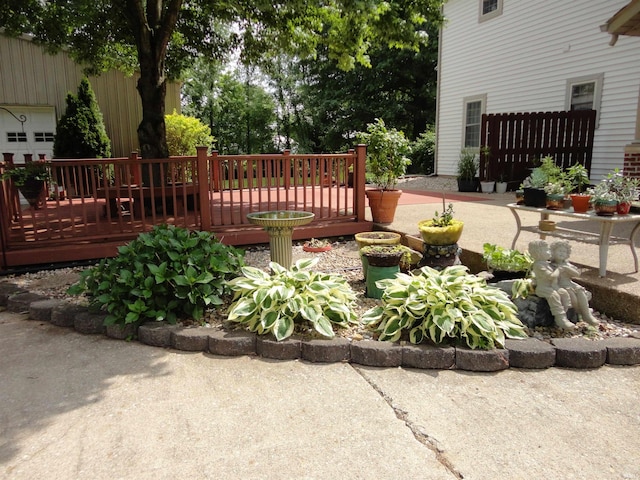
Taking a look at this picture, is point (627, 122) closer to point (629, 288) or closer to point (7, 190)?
point (629, 288)

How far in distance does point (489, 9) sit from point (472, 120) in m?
2.87

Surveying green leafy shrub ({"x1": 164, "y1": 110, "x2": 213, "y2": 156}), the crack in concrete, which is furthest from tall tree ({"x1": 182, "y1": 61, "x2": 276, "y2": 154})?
the crack in concrete

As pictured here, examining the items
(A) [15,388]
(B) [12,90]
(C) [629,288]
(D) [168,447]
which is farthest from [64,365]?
(B) [12,90]

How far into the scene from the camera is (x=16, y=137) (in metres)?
10.1

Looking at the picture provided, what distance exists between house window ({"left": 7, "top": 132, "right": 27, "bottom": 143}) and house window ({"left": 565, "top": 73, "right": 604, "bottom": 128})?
39.2 feet

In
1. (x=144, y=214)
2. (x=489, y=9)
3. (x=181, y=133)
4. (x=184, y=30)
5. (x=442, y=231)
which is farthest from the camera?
(x=489, y=9)

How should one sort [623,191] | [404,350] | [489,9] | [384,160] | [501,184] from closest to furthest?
[404,350] < [623,191] < [384,160] < [501,184] < [489,9]

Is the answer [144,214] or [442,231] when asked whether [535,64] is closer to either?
[442,231]

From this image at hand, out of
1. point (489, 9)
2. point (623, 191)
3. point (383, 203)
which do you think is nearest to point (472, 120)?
point (489, 9)

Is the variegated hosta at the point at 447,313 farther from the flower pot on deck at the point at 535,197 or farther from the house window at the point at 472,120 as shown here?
the house window at the point at 472,120

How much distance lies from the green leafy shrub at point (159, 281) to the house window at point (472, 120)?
11.1 m

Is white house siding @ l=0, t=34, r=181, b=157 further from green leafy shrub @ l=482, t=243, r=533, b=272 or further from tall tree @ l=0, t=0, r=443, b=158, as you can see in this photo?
green leafy shrub @ l=482, t=243, r=533, b=272

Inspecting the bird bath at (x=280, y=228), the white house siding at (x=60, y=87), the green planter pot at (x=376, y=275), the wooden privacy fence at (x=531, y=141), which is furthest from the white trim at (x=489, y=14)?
the green planter pot at (x=376, y=275)

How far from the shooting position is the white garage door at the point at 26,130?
9.88m
